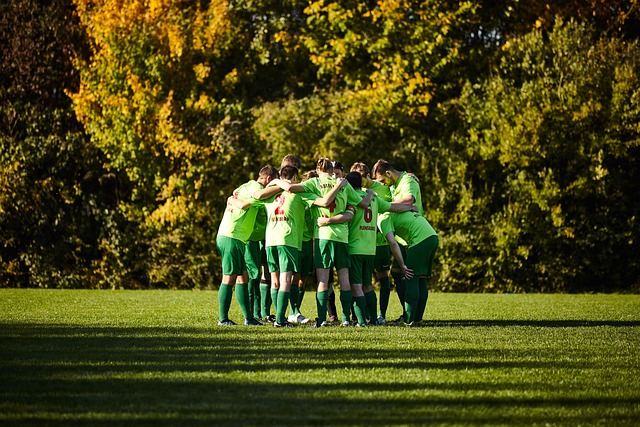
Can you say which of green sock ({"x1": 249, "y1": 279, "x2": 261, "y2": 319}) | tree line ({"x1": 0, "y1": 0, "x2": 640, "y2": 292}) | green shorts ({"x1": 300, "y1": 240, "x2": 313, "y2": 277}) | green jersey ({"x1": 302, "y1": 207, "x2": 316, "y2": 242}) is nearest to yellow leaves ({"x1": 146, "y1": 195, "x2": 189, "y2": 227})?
tree line ({"x1": 0, "y1": 0, "x2": 640, "y2": 292})

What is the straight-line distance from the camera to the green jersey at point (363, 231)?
40.0 feet

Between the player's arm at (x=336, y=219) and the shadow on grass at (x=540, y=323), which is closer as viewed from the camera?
the player's arm at (x=336, y=219)

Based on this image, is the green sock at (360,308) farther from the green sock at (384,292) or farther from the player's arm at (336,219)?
the green sock at (384,292)

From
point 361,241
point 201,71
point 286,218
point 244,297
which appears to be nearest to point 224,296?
point 244,297

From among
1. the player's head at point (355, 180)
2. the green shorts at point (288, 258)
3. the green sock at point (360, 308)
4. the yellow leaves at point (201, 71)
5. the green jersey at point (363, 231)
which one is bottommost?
the green sock at point (360, 308)

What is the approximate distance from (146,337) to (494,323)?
522 cm

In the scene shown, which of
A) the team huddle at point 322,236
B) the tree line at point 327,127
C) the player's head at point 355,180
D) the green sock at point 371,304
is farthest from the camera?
the tree line at point 327,127

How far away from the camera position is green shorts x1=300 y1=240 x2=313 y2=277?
13344 millimetres

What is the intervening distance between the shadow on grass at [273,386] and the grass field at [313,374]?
14mm

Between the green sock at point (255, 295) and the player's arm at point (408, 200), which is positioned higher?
the player's arm at point (408, 200)

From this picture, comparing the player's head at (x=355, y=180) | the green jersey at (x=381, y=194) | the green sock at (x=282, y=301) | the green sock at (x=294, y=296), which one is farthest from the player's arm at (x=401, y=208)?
the green sock at (x=282, y=301)

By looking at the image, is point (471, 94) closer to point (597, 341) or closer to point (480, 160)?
point (480, 160)

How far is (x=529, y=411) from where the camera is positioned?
21.8 feet

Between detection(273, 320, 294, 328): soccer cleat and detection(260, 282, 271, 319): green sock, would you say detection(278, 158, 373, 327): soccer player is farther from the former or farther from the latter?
detection(260, 282, 271, 319): green sock
